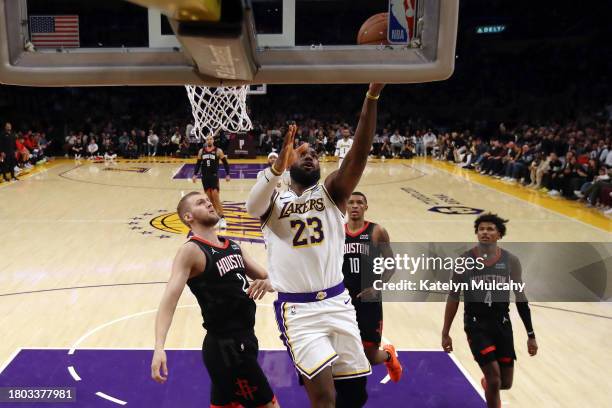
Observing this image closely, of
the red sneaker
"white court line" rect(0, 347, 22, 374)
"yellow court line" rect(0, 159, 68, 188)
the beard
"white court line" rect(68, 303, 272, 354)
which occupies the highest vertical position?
the beard

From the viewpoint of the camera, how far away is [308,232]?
140 inches

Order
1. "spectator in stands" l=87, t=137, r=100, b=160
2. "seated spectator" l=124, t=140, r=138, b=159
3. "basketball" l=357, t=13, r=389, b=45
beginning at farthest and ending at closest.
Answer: "seated spectator" l=124, t=140, r=138, b=159
"spectator in stands" l=87, t=137, r=100, b=160
"basketball" l=357, t=13, r=389, b=45

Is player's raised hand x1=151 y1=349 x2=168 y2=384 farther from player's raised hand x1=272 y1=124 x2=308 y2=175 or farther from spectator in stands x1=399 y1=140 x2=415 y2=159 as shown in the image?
→ spectator in stands x1=399 y1=140 x2=415 y2=159

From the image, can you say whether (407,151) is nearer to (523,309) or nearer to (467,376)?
(467,376)

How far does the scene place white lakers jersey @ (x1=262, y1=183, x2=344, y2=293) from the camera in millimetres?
3523

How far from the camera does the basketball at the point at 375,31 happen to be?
8.74ft

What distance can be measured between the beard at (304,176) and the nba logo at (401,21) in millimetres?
1199

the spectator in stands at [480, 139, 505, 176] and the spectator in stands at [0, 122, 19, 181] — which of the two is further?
the spectator in stands at [480, 139, 505, 176]

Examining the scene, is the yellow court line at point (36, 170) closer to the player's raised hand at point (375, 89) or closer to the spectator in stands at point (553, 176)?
the spectator in stands at point (553, 176)

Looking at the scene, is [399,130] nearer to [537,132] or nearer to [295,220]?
[537,132]

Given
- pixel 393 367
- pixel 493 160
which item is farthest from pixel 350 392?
pixel 493 160

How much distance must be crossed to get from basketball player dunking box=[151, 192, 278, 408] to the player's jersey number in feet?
1.30

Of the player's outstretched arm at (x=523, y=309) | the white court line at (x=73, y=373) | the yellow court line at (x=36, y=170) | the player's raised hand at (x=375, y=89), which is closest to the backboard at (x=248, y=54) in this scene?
the player's raised hand at (x=375, y=89)

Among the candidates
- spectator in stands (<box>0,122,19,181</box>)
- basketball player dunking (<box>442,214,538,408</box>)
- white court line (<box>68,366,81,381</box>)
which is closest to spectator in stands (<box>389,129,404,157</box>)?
spectator in stands (<box>0,122,19,181</box>)
